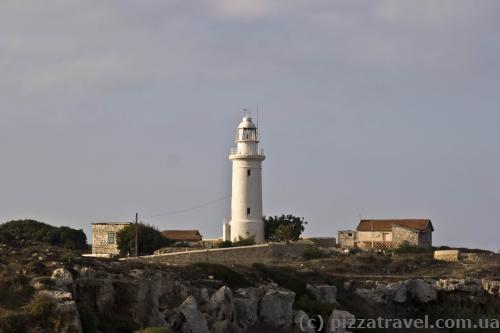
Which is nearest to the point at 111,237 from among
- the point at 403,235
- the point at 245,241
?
the point at 245,241

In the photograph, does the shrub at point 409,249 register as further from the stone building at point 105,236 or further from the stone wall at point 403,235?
the stone building at point 105,236

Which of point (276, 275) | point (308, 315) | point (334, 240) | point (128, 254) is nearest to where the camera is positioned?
point (308, 315)

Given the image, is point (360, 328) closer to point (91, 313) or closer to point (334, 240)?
point (91, 313)

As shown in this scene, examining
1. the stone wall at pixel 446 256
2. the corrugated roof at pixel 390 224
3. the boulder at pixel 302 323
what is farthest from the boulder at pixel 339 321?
the corrugated roof at pixel 390 224

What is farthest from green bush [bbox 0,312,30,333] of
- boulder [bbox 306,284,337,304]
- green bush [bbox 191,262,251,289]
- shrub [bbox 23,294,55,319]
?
boulder [bbox 306,284,337,304]

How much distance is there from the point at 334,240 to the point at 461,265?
13.9 metres

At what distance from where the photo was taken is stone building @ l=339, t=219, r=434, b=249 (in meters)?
60.9

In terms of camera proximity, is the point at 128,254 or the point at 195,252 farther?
the point at 128,254

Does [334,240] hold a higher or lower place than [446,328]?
higher

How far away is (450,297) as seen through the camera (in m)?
39.0

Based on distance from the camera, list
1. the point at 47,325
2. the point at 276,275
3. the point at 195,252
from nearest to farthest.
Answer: the point at 47,325, the point at 276,275, the point at 195,252

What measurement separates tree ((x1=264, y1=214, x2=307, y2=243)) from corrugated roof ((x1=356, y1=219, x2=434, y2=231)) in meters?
3.82

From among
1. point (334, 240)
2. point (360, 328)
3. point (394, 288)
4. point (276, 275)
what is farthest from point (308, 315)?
point (334, 240)

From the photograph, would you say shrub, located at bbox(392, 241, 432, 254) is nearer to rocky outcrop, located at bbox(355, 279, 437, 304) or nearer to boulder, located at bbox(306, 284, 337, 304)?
rocky outcrop, located at bbox(355, 279, 437, 304)
